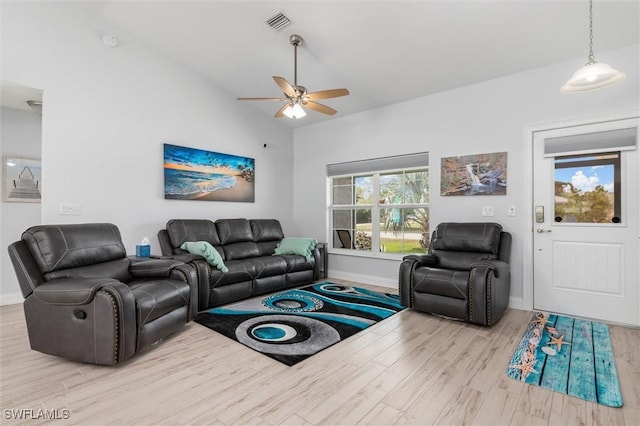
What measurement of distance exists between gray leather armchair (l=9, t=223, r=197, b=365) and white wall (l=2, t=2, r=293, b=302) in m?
1.16

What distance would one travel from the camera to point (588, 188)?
10.8 feet

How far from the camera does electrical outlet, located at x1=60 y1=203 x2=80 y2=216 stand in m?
3.46

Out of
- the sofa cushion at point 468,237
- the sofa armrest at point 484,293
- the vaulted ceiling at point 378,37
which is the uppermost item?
the vaulted ceiling at point 378,37

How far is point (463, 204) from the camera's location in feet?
13.4

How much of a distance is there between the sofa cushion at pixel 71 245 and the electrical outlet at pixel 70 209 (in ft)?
3.00

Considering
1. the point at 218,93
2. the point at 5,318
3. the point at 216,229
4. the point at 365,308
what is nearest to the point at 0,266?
the point at 5,318

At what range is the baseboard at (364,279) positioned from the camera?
4719 mm

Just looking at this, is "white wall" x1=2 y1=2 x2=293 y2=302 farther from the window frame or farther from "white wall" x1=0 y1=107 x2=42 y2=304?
the window frame

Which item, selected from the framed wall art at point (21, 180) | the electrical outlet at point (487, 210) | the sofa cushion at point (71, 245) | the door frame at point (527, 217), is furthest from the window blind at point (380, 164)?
the framed wall art at point (21, 180)

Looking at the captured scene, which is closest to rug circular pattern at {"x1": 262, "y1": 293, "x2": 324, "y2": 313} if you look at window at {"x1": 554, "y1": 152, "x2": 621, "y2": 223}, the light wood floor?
the light wood floor

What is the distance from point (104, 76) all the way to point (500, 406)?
497 centimetres

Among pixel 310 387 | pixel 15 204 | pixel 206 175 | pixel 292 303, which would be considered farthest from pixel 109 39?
pixel 310 387

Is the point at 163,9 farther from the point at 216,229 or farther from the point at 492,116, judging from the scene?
the point at 492,116

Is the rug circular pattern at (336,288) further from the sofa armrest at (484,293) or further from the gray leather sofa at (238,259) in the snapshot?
the sofa armrest at (484,293)
